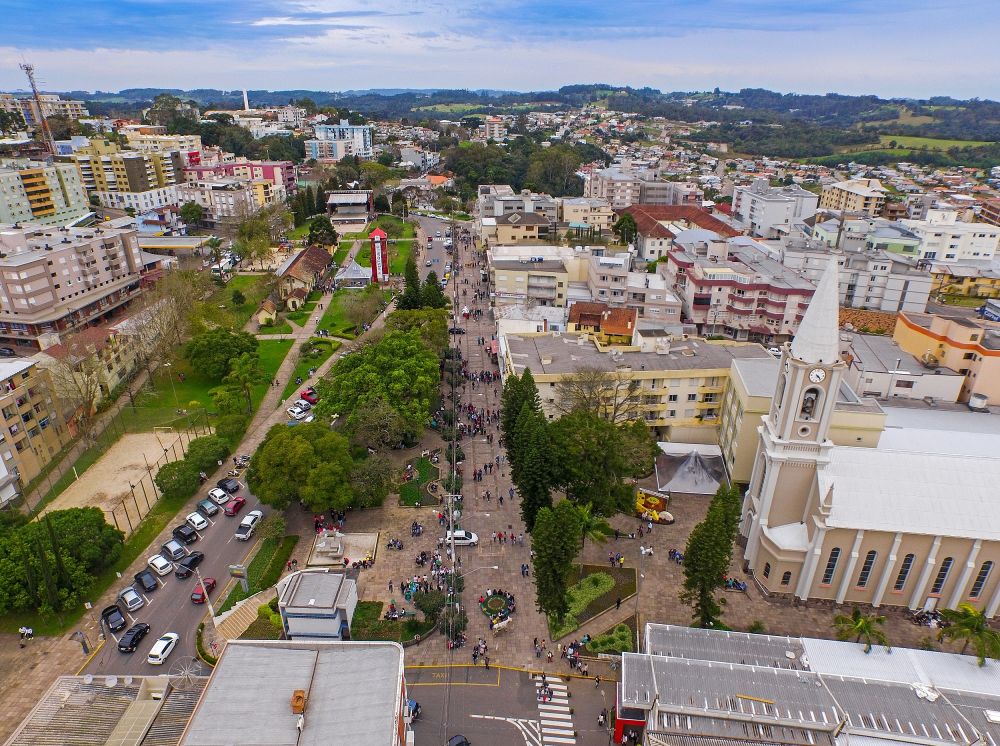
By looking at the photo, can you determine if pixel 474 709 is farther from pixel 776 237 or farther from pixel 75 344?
pixel 776 237

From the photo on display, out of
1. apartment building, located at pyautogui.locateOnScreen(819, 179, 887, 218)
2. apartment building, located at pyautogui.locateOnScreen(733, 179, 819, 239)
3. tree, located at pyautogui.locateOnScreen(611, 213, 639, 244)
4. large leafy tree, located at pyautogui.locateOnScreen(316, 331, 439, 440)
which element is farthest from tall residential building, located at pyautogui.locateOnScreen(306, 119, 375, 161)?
large leafy tree, located at pyautogui.locateOnScreen(316, 331, 439, 440)

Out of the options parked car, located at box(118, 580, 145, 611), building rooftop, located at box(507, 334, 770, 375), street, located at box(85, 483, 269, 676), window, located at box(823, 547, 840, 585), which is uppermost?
building rooftop, located at box(507, 334, 770, 375)

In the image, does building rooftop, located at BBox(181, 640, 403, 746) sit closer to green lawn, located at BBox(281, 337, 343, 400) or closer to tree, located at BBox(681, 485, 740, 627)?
tree, located at BBox(681, 485, 740, 627)

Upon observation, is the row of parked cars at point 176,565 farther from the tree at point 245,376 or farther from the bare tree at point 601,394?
the bare tree at point 601,394

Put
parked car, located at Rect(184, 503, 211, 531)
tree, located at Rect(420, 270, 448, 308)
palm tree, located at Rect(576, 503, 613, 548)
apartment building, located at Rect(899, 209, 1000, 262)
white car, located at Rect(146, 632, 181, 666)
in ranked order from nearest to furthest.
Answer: white car, located at Rect(146, 632, 181, 666), palm tree, located at Rect(576, 503, 613, 548), parked car, located at Rect(184, 503, 211, 531), tree, located at Rect(420, 270, 448, 308), apartment building, located at Rect(899, 209, 1000, 262)

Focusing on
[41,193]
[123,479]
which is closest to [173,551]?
[123,479]

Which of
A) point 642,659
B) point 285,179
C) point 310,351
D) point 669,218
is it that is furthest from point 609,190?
point 642,659

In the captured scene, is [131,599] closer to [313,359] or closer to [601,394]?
[601,394]
